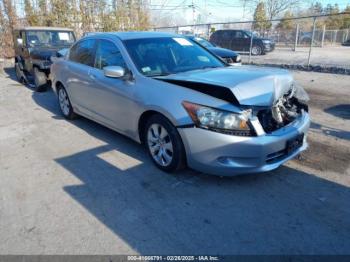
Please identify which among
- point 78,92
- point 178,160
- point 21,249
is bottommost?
point 21,249

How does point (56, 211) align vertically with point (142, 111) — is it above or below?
below

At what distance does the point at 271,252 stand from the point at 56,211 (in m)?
2.10

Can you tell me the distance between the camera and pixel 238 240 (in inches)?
102

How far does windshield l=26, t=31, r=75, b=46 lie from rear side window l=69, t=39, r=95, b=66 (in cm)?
467

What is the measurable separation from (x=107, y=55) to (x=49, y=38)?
→ 6412mm

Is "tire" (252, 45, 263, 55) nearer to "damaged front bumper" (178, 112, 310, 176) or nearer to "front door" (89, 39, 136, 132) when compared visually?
"front door" (89, 39, 136, 132)

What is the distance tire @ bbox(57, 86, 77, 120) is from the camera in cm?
588

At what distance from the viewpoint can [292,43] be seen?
26.2 meters

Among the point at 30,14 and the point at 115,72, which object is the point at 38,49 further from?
the point at 30,14

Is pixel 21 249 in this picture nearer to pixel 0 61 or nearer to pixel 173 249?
pixel 173 249

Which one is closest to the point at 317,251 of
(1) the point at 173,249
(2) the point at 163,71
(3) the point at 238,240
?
(3) the point at 238,240

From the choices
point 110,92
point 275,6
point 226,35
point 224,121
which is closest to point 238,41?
point 226,35

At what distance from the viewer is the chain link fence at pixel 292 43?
14.5 m

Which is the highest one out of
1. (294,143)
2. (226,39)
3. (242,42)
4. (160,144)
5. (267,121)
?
(226,39)
